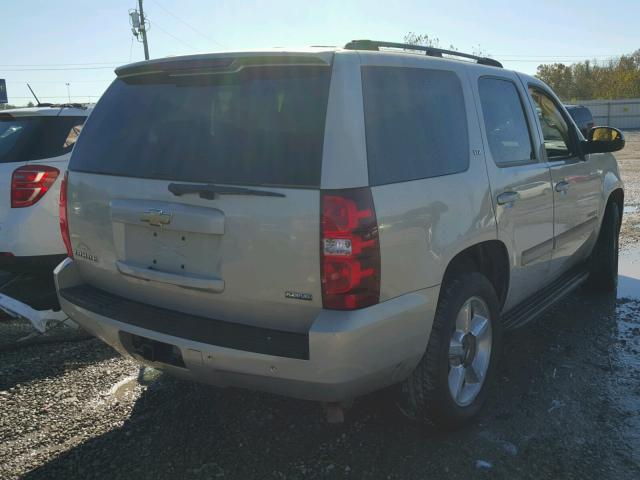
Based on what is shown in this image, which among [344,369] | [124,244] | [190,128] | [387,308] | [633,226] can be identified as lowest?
[633,226]

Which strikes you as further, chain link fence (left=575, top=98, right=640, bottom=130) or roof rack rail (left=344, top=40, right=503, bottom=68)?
chain link fence (left=575, top=98, right=640, bottom=130)

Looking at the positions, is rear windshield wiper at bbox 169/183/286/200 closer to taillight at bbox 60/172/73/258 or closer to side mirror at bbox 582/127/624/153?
taillight at bbox 60/172/73/258

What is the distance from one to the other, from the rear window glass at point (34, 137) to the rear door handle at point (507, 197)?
3.87 metres

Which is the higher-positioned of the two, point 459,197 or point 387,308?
point 459,197

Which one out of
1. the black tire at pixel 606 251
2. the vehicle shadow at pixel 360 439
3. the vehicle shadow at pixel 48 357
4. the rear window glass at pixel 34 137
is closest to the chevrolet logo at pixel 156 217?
the vehicle shadow at pixel 360 439

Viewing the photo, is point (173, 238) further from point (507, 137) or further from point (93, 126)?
point (507, 137)

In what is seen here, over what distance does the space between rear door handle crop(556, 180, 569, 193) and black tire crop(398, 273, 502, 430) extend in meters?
1.37

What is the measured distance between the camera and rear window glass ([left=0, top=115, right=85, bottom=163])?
5.16 meters

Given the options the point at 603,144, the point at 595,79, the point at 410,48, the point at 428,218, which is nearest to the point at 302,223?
the point at 428,218

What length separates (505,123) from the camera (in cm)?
380

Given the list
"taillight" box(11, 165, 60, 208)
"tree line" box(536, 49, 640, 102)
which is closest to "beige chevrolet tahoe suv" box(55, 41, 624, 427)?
"taillight" box(11, 165, 60, 208)

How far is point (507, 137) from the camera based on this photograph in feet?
12.3

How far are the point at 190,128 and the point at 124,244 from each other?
2.18ft

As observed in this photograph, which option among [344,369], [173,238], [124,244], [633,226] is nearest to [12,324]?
[124,244]
